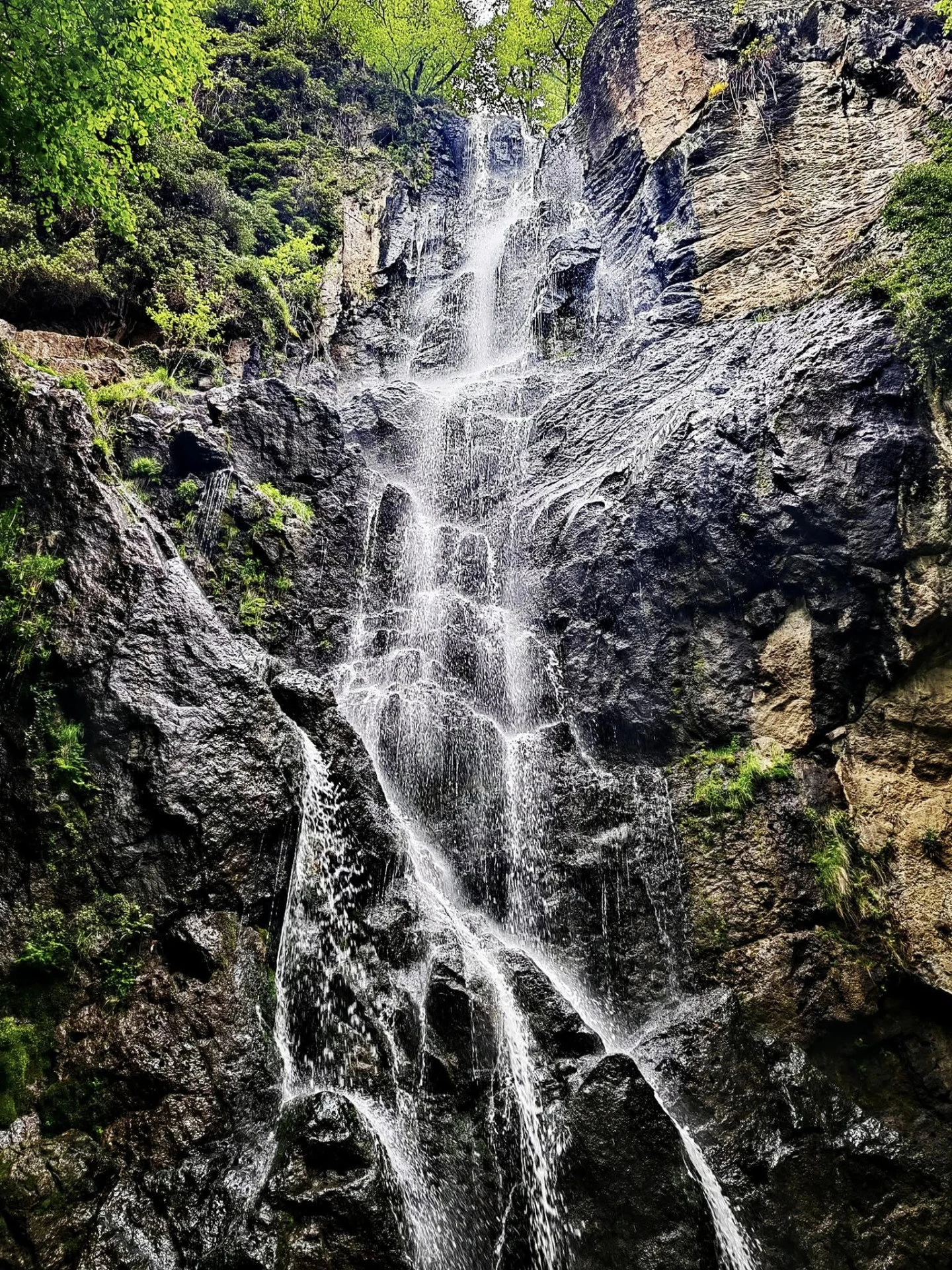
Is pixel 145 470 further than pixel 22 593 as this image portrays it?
Yes

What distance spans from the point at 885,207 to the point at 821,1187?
40.8 feet

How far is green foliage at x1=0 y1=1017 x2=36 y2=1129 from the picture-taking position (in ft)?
16.0

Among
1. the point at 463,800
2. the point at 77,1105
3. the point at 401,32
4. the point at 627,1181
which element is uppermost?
the point at 401,32

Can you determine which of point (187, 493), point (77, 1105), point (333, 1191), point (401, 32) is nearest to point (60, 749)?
point (77, 1105)

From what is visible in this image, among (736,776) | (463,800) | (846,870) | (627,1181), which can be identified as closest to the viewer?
(627,1181)

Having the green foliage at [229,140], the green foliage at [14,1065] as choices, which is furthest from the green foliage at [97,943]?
the green foliage at [229,140]

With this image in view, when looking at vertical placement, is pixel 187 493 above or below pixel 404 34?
below

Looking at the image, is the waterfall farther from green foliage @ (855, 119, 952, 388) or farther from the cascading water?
green foliage @ (855, 119, 952, 388)

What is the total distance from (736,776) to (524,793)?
2769 millimetres

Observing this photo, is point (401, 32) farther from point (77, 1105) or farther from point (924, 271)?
point (77, 1105)

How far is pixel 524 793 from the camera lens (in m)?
9.18

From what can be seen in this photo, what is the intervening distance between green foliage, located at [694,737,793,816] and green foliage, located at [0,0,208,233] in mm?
10888

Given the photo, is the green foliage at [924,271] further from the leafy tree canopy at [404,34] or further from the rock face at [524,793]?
the leafy tree canopy at [404,34]

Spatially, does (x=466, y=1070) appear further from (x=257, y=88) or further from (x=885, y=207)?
(x=257, y=88)
